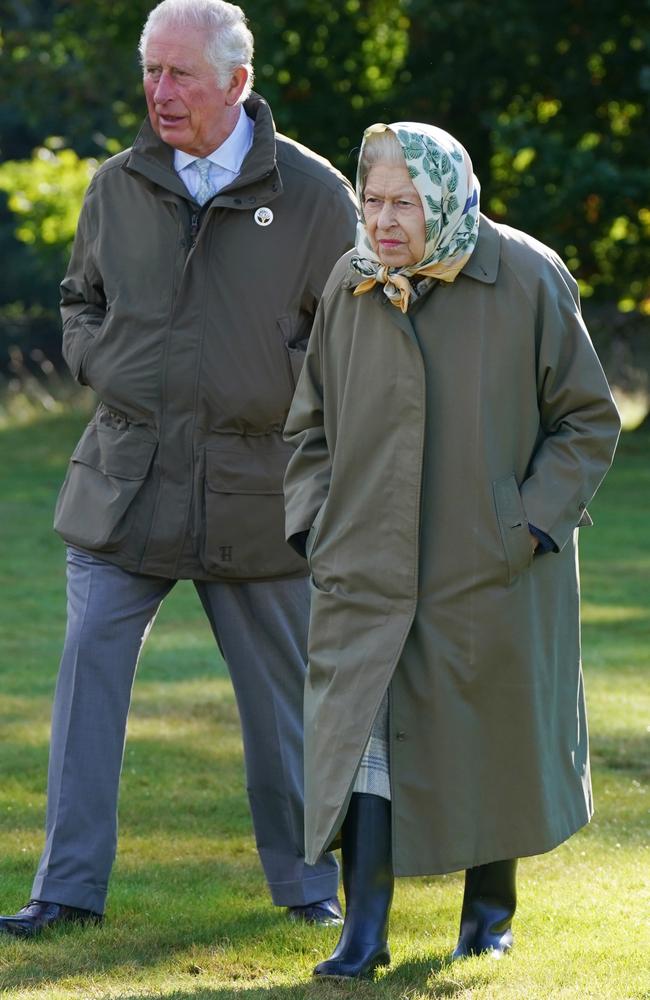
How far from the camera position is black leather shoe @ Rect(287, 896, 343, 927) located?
14.9 feet

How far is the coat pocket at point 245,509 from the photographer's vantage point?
14.4 feet

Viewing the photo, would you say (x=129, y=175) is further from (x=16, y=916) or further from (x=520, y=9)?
(x=520, y=9)

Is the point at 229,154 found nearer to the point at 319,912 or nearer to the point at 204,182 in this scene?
the point at 204,182

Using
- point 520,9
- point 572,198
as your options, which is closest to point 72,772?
point 572,198

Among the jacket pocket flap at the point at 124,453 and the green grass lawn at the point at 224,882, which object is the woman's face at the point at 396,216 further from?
the green grass lawn at the point at 224,882

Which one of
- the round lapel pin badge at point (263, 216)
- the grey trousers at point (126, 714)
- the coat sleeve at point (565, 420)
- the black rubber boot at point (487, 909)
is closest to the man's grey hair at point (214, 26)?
the round lapel pin badge at point (263, 216)

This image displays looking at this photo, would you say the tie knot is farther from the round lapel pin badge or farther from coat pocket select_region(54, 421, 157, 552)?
coat pocket select_region(54, 421, 157, 552)

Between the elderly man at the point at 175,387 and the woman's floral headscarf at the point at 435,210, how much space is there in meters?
0.64

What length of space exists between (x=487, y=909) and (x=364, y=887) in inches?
15.6

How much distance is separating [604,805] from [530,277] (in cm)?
264

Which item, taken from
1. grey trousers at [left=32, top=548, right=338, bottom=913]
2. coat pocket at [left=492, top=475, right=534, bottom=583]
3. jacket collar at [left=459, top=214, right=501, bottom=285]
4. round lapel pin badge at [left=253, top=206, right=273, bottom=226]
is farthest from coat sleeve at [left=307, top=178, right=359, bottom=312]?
coat pocket at [left=492, top=475, right=534, bottom=583]

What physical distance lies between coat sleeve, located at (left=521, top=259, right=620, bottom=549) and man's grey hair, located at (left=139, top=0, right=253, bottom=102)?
105 centimetres

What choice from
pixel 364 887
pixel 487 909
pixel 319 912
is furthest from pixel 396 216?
pixel 319 912

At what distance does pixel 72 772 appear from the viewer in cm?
439
